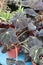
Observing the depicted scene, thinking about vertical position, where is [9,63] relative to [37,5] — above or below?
below

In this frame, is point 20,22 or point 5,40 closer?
point 5,40

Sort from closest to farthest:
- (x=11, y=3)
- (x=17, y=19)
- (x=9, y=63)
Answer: (x=9, y=63), (x=17, y=19), (x=11, y=3)

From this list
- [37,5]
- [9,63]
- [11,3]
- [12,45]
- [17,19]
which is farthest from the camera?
[11,3]

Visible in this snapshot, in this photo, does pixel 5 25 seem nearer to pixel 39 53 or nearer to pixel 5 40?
pixel 5 40

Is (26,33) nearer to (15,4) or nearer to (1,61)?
(1,61)

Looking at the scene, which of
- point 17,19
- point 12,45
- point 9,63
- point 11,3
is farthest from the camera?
point 11,3

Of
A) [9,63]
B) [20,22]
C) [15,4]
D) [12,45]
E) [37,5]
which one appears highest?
[15,4]

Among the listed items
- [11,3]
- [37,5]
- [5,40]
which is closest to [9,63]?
[5,40]

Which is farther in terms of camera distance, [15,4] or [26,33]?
[15,4]

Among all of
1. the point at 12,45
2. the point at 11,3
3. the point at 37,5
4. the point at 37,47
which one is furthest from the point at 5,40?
the point at 11,3

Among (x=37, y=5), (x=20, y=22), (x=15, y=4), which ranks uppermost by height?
(x=15, y=4)
